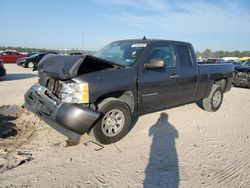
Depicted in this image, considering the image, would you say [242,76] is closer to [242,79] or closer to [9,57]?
[242,79]

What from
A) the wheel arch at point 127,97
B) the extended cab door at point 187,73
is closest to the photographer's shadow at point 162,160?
the wheel arch at point 127,97

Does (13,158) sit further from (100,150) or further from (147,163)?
(147,163)

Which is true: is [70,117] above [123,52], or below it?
below

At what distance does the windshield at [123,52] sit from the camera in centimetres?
475

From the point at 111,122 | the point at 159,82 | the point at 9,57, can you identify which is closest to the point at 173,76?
the point at 159,82

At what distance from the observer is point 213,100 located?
6.88 meters

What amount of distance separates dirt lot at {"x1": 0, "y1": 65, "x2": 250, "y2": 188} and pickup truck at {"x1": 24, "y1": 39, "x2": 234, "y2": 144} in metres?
0.43

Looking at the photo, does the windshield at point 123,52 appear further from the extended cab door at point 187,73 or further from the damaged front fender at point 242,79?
the damaged front fender at point 242,79

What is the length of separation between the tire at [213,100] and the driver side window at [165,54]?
2.04 metres

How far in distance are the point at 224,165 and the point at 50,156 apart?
2732mm

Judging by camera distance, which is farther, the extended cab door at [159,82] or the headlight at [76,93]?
the extended cab door at [159,82]


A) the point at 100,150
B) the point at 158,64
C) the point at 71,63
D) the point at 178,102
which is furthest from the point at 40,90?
the point at 178,102

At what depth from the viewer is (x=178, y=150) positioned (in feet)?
13.7

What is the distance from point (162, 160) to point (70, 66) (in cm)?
208
